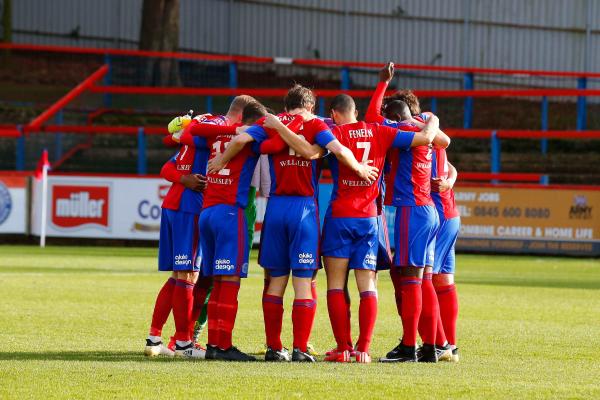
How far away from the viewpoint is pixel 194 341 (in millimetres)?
11594

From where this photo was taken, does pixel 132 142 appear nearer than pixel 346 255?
No

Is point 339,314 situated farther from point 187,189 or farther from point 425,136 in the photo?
point 187,189

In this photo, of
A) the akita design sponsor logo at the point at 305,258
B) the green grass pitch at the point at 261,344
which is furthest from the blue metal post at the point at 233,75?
the akita design sponsor logo at the point at 305,258

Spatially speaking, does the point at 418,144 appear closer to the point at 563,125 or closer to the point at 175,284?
the point at 175,284

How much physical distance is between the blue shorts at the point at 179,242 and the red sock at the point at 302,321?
1099 mm

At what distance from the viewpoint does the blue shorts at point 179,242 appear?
11.1 meters

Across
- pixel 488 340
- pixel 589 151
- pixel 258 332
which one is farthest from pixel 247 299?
Result: pixel 589 151

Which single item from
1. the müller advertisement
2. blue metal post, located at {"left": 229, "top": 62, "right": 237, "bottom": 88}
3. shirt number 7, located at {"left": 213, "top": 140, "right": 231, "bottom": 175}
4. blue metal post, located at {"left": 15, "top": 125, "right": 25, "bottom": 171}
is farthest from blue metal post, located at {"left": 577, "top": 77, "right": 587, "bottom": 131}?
shirt number 7, located at {"left": 213, "top": 140, "right": 231, "bottom": 175}

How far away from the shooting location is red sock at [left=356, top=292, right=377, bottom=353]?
1049cm

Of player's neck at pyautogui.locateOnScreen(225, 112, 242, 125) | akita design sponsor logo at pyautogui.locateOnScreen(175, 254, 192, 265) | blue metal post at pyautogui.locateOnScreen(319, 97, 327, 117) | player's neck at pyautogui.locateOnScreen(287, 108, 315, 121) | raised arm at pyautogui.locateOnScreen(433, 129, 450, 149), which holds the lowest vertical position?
akita design sponsor logo at pyautogui.locateOnScreen(175, 254, 192, 265)

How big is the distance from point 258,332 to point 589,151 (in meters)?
19.5

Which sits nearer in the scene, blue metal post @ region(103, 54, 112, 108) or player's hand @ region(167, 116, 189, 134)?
player's hand @ region(167, 116, 189, 134)

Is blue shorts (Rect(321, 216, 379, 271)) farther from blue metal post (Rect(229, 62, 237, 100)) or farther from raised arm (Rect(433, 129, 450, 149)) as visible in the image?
blue metal post (Rect(229, 62, 237, 100))

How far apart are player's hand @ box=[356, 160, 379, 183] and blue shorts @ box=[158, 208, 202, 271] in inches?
63.1
